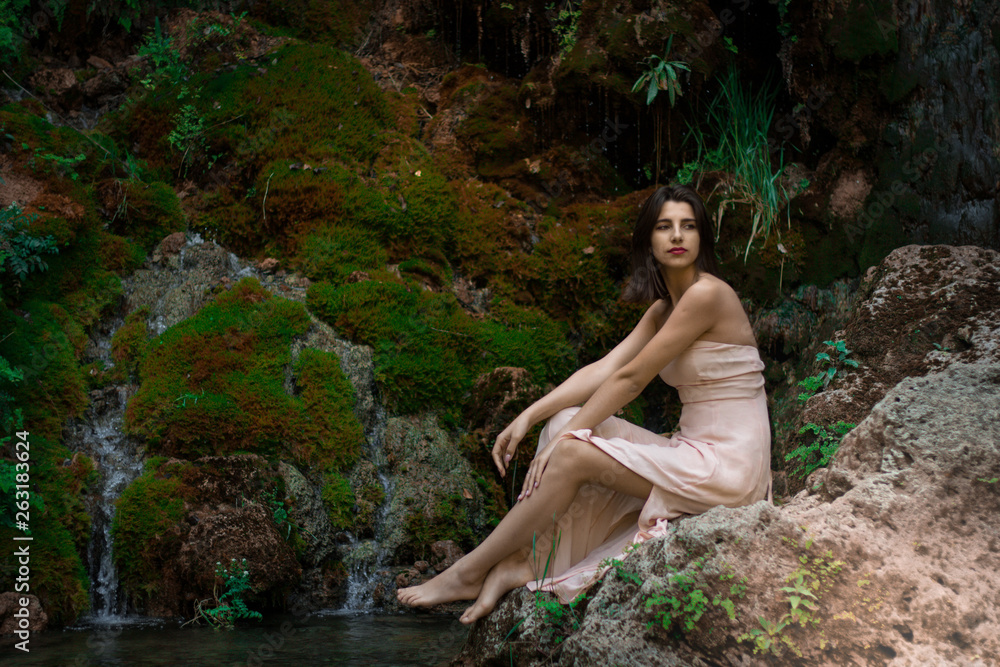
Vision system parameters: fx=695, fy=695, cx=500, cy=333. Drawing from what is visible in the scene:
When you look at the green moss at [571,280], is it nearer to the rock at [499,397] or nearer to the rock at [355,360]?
the rock at [499,397]

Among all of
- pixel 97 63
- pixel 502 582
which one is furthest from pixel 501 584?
pixel 97 63

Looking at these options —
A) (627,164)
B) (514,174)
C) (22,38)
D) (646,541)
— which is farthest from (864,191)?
(22,38)

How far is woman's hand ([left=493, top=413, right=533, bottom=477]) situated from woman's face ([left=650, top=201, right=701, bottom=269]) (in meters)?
1.03

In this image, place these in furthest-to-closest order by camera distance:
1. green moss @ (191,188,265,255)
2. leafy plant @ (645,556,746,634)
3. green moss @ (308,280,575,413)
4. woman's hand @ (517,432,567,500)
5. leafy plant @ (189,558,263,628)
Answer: green moss @ (191,188,265,255)
green moss @ (308,280,575,413)
leafy plant @ (189,558,263,628)
woman's hand @ (517,432,567,500)
leafy plant @ (645,556,746,634)

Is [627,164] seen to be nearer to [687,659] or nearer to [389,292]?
[389,292]

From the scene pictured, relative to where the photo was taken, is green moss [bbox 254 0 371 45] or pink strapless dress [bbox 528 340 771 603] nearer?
pink strapless dress [bbox 528 340 771 603]

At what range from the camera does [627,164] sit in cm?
680

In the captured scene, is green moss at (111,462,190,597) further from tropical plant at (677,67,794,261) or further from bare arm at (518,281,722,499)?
tropical plant at (677,67,794,261)

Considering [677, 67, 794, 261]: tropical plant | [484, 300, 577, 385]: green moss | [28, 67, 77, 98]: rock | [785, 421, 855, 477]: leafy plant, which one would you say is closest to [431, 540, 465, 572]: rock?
[484, 300, 577, 385]: green moss

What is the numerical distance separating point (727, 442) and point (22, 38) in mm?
8140

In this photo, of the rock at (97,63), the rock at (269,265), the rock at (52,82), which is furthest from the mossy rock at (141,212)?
the rock at (97,63)

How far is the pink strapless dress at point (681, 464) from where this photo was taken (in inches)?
111

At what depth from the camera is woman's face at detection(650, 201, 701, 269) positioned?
3225 millimetres

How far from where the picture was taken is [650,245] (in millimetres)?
3395
